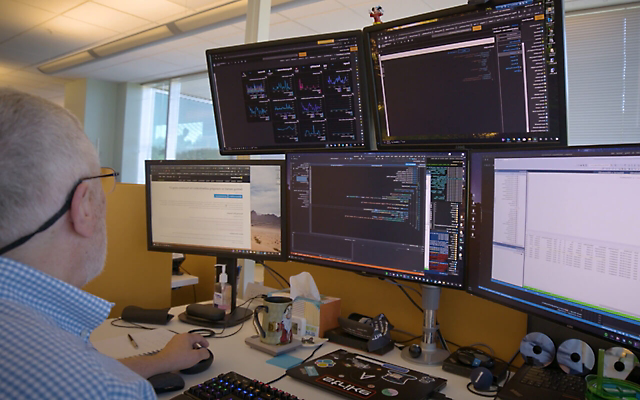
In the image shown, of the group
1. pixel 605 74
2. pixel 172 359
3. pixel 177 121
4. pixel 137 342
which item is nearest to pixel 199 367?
pixel 172 359

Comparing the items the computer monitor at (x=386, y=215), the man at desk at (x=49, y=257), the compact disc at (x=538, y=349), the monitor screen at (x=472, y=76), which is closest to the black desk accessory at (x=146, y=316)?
the computer monitor at (x=386, y=215)

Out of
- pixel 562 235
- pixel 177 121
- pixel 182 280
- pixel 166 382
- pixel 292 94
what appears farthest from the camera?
pixel 177 121

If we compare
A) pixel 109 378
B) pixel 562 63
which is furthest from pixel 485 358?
pixel 109 378

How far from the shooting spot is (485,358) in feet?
4.11

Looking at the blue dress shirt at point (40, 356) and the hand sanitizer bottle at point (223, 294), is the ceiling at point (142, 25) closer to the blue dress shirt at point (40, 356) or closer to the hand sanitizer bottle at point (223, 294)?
the hand sanitizer bottle at point (223, 294)

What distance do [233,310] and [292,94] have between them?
32.5 inches

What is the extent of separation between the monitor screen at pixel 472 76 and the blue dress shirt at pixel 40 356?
3.51 ft

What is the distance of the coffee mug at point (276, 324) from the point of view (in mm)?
1406

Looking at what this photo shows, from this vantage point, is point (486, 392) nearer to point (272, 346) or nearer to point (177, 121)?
point (272, 346)

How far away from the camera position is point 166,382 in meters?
1.12

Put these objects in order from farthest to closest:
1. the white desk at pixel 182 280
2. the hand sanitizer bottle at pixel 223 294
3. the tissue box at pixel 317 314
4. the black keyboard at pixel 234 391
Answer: the white desk at pixel 182 280 < the hand sanitizer bottle at pixel 223 294 < the tissue box at pixel 317 314 < the black keyboard at pixel 234 391

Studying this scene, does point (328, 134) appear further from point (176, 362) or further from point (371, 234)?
point (176, 362)

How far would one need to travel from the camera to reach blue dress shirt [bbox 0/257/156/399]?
1.63 feet

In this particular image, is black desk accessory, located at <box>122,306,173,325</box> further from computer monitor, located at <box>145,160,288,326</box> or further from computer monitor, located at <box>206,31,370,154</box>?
computer monitor, located at <box>206,31,370,154</box>
